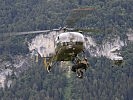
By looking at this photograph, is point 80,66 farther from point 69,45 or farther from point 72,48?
point 69,45

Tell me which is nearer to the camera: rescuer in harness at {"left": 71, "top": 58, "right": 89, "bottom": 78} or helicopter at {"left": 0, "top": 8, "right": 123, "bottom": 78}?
rescuer in harness at {"left": 71, "top": 58, "right": 89, "bottom": 78}

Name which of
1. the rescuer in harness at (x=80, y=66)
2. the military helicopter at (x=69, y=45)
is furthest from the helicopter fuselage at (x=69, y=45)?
the rescuer in harness at (x=80, y=66)

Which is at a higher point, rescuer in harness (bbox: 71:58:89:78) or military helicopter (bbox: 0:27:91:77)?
military helicopter (bbox: 0:27:91:77)

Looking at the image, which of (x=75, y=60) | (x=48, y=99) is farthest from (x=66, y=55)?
(x=48, y=99)

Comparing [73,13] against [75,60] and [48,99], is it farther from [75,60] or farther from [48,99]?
[48,99]

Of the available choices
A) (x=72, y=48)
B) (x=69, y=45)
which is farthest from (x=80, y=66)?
(x=69, y=45)

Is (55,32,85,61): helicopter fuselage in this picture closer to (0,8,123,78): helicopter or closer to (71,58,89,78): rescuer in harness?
(0,8,123,78): helicopter

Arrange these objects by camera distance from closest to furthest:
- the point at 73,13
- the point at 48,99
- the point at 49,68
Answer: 1. the point at 73,13
2. the point at 49,68
3. the point at 48,99

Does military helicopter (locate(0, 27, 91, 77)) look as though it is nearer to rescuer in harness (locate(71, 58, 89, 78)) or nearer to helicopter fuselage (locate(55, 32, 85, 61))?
helicopter fuselage (locate(55, 32, 85, 61))

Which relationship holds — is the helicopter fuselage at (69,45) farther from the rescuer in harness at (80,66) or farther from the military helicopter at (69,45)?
the rescuer in harness at (80,66)

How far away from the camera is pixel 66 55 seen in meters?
71.2

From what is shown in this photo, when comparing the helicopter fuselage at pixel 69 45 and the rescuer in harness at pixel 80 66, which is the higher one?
the helicopter fuselage at pixel 69 45

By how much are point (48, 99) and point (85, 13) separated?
13024 centimetres

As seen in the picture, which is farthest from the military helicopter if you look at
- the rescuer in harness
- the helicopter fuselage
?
the rescuer in harness
